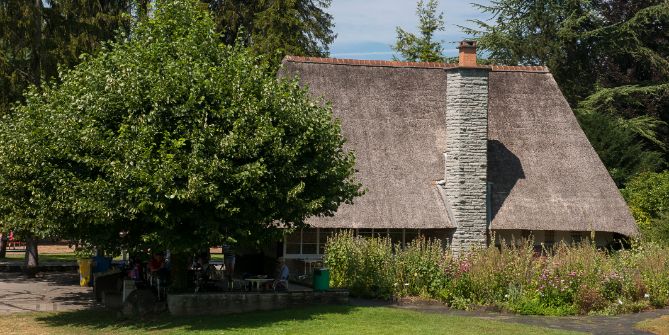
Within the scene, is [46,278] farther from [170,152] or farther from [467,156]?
[467,156]

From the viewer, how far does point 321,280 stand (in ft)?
65.0

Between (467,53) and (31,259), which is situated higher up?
(467,53)

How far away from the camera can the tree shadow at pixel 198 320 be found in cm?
1681

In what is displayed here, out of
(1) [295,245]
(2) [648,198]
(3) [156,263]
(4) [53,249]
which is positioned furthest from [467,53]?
(4) [53,249]

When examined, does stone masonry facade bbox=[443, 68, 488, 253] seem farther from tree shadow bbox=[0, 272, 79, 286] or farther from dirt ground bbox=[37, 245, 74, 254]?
dirt ground bbox=[37, 245, 74, 254]

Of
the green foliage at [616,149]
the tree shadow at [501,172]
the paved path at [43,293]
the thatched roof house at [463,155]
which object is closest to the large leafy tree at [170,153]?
the paved path at [43,293]

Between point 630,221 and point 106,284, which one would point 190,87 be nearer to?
point 106,284

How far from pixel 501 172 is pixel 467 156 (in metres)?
2.29

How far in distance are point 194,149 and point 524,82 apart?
16160mm

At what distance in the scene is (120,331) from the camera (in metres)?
17.1

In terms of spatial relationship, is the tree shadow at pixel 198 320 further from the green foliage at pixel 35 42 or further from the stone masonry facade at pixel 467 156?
the green foliage at pixel 35 42

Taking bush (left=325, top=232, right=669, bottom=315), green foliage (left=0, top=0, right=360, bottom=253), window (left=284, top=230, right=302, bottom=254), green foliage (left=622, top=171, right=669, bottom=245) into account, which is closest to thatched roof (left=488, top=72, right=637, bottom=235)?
green foliage (left=622, top=171, right=669, bottom=245)

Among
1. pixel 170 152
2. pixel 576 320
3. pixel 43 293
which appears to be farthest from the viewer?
pixel 43 293

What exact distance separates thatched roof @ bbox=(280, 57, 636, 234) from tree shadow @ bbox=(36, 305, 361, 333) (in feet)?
18.3
